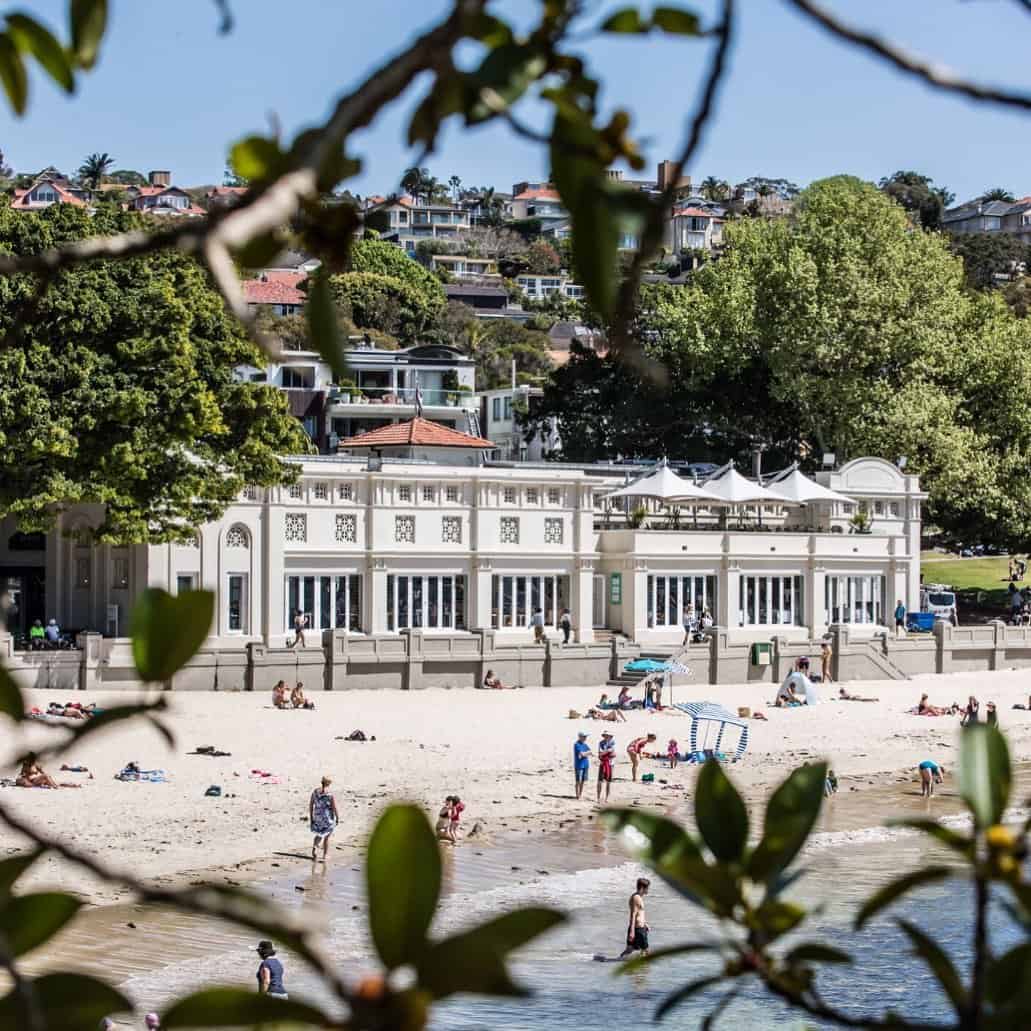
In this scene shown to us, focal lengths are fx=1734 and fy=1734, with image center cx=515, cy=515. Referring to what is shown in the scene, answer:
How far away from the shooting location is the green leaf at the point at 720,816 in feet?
6.04

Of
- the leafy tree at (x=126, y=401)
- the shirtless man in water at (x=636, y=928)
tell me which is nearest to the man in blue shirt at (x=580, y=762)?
the shirtless man in water at (x=636, y=928)

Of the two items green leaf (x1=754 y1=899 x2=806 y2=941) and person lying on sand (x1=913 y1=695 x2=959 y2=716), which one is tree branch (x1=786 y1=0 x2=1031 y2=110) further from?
person lying on sand (x1=913 y1=695 x2=959 y2=716)

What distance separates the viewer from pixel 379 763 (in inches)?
1210

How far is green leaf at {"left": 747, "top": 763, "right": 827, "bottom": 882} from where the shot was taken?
5.97 ft

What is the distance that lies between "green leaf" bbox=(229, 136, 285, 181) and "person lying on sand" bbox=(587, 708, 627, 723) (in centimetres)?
3484

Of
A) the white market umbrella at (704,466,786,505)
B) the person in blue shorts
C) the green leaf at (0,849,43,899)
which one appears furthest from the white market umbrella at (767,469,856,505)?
the green leaf at (0,849,43,899)

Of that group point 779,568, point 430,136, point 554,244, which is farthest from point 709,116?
point 554,244

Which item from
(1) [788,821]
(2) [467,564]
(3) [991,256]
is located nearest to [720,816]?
(1) [788,821]

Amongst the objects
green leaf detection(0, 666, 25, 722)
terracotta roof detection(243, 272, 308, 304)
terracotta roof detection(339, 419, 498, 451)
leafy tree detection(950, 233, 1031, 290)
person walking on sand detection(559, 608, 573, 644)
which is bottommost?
person walking on sand detection(559, 608, 573, 644)

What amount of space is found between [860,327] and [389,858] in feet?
181

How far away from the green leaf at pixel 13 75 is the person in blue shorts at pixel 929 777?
30391mm

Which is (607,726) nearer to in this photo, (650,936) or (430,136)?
(650,936)

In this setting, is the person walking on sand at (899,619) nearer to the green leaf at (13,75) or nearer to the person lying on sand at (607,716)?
the person lying on sand at (607,716)

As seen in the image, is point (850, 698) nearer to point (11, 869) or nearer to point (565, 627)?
point (565, 627)
